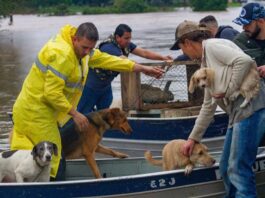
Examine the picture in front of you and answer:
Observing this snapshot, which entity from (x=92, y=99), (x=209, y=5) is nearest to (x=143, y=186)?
(x=92, y=99)

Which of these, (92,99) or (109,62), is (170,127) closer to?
(92,99)

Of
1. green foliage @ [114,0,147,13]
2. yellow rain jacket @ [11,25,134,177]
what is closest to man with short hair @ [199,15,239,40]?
yellow rain jacket @ [11,25,134,177]

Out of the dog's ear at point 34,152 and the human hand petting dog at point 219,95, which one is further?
the dog's ear at point 34,152

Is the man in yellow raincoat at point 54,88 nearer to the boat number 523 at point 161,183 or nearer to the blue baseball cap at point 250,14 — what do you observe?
the boat number 523 at point 161,183

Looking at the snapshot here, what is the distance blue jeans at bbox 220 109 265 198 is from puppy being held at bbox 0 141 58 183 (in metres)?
1.80

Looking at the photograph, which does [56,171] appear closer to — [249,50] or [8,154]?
[8,154]

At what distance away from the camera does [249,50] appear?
7.81 metres

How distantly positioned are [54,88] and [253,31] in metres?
2.12

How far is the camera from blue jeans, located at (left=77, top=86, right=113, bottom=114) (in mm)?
10234

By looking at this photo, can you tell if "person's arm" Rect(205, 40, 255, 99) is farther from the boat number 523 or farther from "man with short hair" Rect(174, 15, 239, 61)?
"man with short hair" Rect(174, 15, 239, 61)

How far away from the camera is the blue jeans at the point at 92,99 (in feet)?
33.6

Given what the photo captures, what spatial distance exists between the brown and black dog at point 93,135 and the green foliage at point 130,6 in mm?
91410

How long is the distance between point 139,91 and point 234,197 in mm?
3329

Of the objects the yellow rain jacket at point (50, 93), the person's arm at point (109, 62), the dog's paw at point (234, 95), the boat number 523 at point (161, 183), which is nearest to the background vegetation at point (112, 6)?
the person's arm at point (109, 62)
